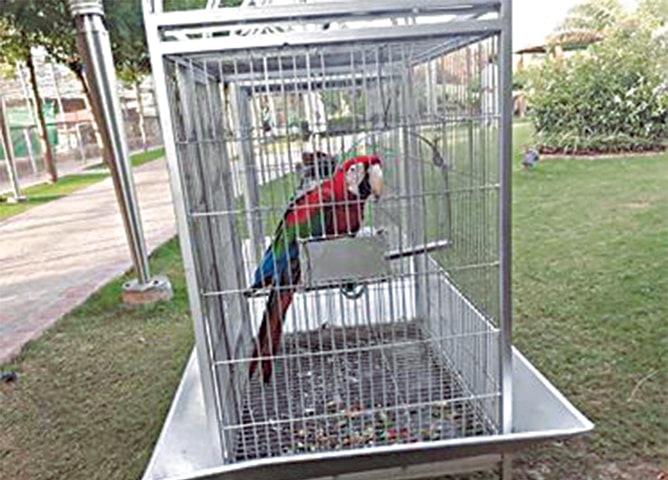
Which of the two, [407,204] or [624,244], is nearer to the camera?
[407,204]

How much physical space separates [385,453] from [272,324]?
1.83ft

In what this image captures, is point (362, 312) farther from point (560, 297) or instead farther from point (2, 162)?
point (2, 162)

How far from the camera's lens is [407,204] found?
232 cm

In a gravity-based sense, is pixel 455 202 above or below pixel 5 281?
above

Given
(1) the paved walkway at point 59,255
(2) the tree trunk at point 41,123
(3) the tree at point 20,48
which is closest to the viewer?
(1) the paved walkway at point 59,255

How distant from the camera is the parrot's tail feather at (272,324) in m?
1.84

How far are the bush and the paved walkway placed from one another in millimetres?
6187

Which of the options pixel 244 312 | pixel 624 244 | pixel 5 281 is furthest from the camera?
pixel 5 281

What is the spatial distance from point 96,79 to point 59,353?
1.52 m

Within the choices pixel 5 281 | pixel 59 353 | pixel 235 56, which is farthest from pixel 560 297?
pixel 5 281

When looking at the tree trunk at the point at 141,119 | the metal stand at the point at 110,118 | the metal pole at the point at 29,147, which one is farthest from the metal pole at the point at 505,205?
the tree trunk at the point at 141,119

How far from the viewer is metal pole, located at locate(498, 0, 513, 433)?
4.70 ft

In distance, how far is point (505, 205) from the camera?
5.12 feet

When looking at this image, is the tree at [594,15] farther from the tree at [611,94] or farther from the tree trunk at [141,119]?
the tree trunk at [141,119]
